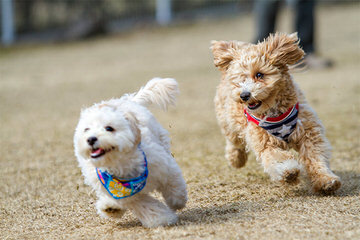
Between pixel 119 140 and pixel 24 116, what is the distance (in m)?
5.32

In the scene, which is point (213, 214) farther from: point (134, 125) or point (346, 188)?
point (346, 188)

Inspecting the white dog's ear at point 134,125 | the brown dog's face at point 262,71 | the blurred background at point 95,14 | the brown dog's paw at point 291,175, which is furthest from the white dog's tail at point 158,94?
the blurred background at point 95,14

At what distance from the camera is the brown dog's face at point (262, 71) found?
3.60 metres

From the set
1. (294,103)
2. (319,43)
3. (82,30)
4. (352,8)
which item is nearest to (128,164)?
(294,103)

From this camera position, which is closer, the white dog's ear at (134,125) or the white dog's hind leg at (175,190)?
the white dog's ear at (134,125)

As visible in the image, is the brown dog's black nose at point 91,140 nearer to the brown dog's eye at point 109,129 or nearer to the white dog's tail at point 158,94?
the brown dog's eye at point 109,129

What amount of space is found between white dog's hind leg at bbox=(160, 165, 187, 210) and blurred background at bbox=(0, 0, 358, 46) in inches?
558

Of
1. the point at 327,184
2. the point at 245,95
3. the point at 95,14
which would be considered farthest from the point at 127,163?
the point at 95,14

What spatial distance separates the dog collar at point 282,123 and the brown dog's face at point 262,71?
104 millimetres

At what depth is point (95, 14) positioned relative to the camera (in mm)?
17047

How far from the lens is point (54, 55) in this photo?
14.6 metres

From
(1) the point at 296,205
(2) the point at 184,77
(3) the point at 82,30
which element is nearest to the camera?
(1) the point at 296,205

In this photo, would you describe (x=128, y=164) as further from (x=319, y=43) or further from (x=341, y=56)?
(x=319, y=43)

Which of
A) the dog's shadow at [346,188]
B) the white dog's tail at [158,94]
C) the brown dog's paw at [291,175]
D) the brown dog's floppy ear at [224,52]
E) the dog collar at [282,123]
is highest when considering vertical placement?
the brown dog's floppy ear at [224,52]
